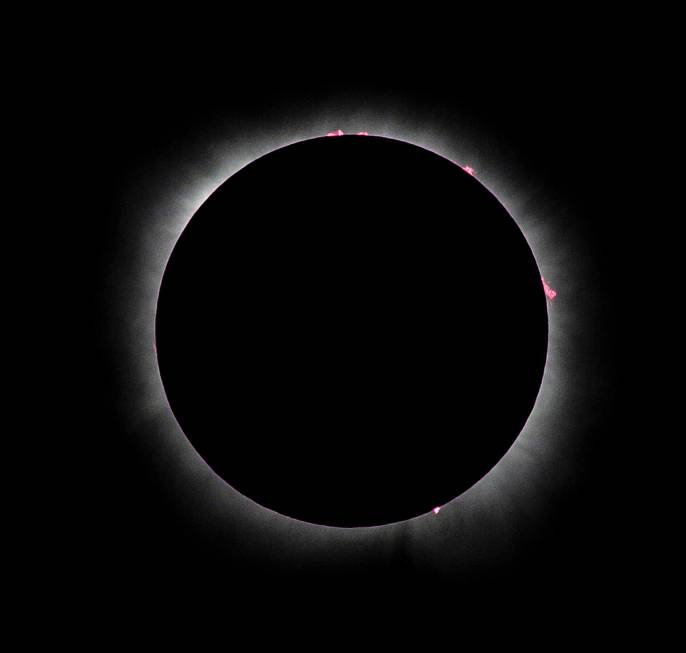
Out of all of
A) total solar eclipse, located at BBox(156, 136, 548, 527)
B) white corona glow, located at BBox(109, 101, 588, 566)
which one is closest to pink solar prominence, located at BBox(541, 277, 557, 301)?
white corona glow, located at BBox(109, 101, 588, 566)

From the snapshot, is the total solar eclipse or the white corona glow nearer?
the total solar eclipse

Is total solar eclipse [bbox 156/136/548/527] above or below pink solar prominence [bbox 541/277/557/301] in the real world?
below

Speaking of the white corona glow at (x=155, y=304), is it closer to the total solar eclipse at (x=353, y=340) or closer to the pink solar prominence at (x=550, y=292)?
the pink solar prominence at (x=550, y=292)

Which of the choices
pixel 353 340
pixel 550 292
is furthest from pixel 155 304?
pixel 550 292

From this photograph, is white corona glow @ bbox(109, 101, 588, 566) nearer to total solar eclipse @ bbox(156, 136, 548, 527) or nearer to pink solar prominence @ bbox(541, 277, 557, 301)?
pink solar prominence @ bbox(541, 277, 557, 301)

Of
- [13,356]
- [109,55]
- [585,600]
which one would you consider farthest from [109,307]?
[585,600]

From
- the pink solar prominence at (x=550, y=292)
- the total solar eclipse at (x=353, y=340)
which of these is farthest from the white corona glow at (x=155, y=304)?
the total solar eclipse at (x=353, y=340)
